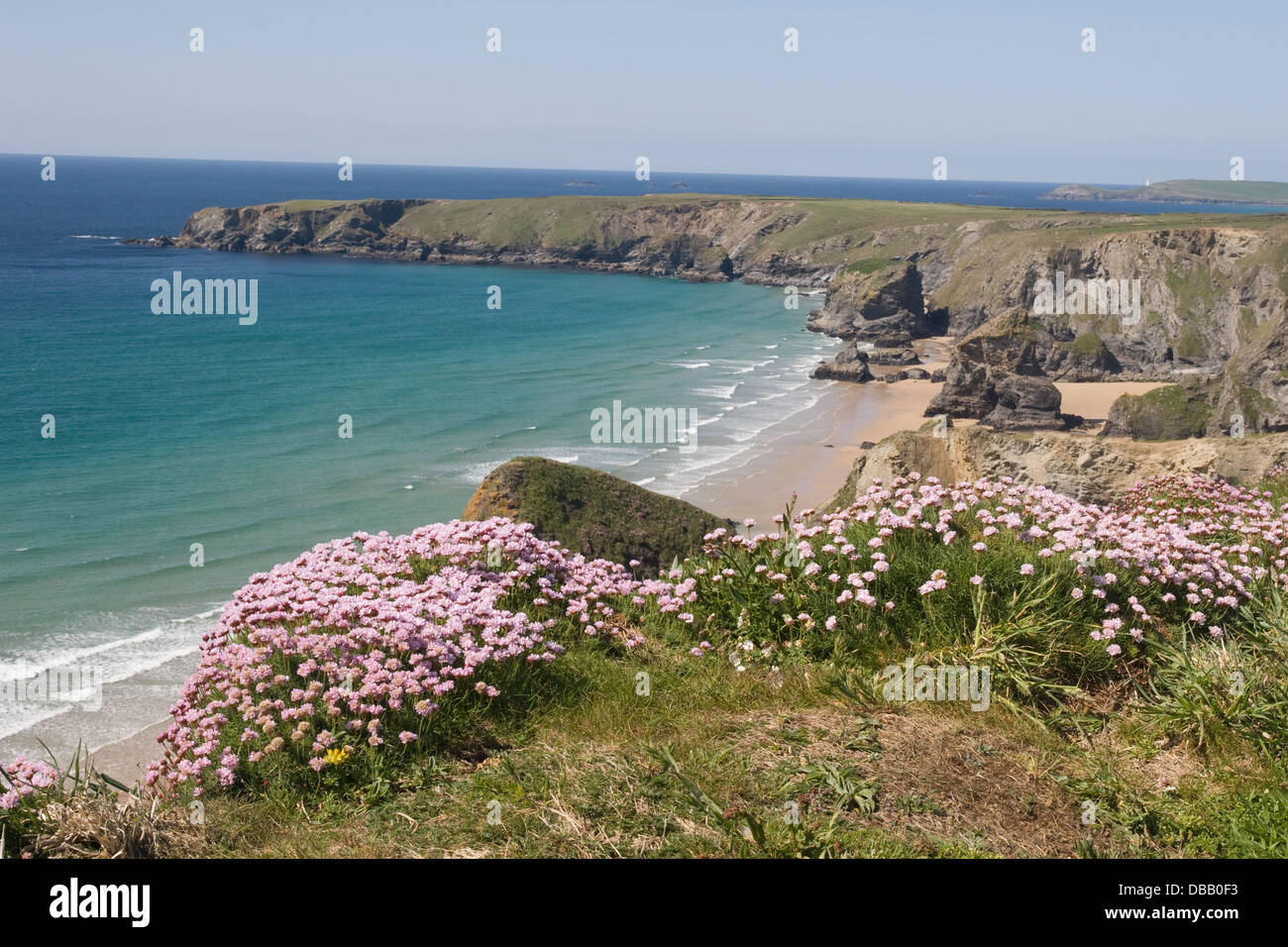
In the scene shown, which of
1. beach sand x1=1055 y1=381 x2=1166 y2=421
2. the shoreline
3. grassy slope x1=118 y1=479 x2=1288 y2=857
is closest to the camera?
grassy slope x1=118 y1=479 x2=1288 y2=857

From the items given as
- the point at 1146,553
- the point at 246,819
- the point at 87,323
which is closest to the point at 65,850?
the point at 246,819

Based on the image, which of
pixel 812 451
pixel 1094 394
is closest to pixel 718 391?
pixel 812 451

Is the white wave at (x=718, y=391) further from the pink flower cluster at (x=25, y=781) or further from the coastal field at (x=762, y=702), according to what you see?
the pink flower cluster at (x=25, y=781)

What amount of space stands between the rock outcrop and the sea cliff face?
24452 mm

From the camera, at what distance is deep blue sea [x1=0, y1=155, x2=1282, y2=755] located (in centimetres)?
1992

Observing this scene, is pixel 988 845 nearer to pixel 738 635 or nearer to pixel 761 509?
pixel 738 635

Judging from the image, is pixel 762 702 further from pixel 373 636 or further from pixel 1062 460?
pixel 1062 460

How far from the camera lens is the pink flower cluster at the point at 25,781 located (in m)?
4.49

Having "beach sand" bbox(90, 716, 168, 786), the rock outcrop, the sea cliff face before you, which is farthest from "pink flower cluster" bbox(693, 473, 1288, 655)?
the sea cliff face

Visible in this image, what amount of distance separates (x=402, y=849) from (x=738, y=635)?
3414 millimetres

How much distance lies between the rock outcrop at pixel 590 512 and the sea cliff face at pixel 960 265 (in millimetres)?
24452

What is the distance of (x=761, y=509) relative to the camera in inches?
1061

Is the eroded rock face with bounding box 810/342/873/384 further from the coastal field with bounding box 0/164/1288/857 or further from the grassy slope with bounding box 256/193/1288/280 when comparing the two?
the grassy slope with bounding box 256/193/1288/280

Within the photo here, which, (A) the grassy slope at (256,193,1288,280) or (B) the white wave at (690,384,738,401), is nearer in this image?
(B) the white wave at (690,384,738,401)
